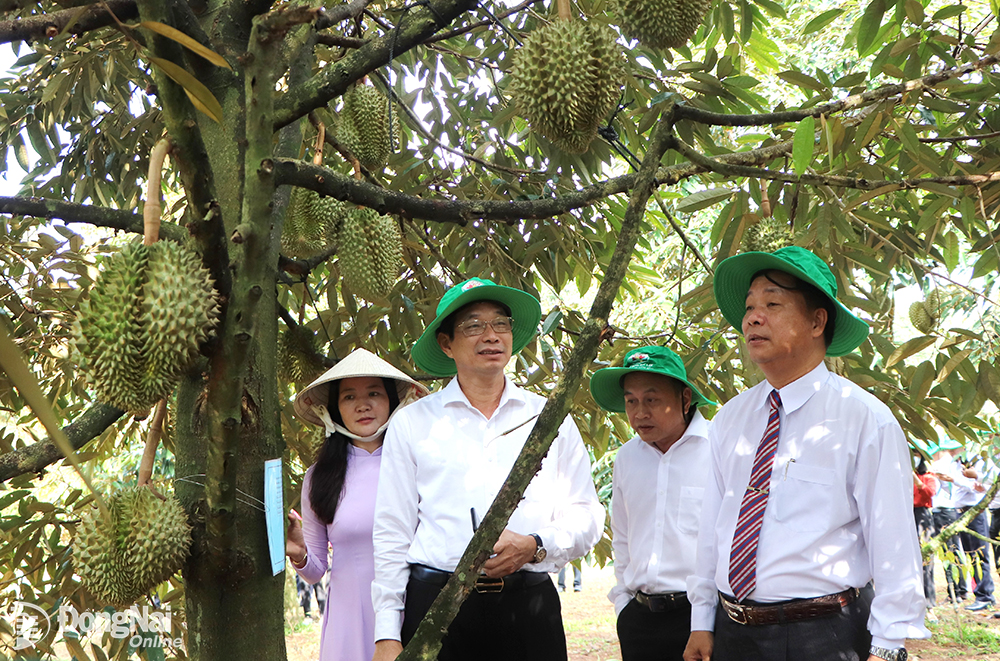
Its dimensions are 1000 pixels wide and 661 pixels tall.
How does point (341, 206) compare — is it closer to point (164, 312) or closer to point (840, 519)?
point (164, 312)

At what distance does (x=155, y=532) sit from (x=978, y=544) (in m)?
8.29

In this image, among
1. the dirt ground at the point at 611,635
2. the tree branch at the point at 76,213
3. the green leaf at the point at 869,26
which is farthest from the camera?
the dirt ground at the point at 611,635

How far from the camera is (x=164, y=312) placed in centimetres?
137

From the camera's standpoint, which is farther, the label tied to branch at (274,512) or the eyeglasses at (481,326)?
the eyeglasses at (481,326)

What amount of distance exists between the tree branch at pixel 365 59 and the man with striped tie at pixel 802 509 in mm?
863

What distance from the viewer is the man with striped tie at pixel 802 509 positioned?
5.17 ft

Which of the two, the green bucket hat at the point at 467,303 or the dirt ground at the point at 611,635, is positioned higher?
the green bucket hat at the point at 467,303

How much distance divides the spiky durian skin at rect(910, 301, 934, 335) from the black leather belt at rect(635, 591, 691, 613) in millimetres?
1171

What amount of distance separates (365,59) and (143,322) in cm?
70

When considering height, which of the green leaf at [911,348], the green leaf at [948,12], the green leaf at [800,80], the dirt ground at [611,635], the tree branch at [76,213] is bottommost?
the dirt ground at [611,635]

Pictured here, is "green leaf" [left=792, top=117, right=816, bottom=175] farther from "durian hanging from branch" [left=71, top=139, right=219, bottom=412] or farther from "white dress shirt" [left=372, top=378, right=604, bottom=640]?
"durian hanging from branch" [left=71, top=139, right=219, bottom=412]

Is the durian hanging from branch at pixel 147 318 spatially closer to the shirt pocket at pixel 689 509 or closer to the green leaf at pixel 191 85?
the green leaf at pixel 191 85

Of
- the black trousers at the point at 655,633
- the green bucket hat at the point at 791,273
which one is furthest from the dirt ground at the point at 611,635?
the green bucket hat at the point at 791,273

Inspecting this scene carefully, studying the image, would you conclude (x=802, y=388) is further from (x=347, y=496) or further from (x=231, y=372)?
(x=347, y=496)
